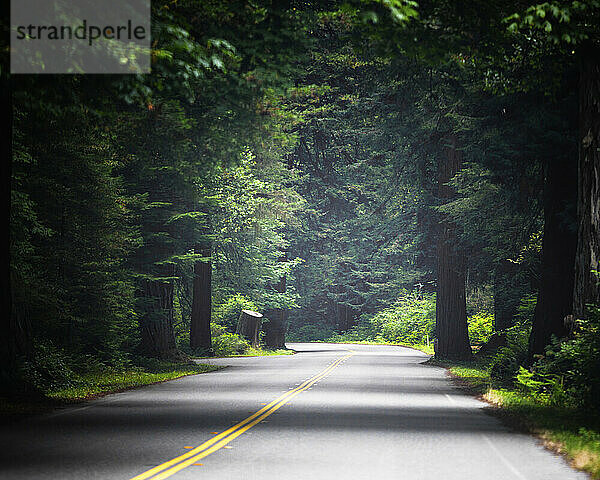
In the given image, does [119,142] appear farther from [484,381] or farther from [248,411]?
[484,381]

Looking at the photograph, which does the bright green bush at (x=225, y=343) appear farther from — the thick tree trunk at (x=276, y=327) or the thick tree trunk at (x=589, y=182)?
the thick tree trunk at (x=589, y=182)

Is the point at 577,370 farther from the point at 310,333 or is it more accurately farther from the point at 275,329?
Answer: the point at 310,333

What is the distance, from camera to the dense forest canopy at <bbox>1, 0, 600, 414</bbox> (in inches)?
689

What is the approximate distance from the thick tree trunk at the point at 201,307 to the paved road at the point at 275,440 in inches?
823

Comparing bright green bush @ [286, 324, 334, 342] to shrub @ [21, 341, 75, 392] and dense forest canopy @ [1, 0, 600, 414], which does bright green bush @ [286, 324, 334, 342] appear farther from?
shrub @ [21, 341, 75, 392]

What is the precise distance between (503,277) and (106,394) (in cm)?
1967

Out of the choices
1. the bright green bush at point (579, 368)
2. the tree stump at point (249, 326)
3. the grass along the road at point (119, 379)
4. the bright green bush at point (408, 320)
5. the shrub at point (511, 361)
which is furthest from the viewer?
the bright green bush at point (408, 320)

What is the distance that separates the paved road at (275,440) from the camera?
36.8 ft

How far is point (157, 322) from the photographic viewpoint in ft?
116

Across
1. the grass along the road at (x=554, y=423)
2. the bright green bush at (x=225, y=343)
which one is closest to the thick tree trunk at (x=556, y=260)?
the grass along the road at (x=554, y=423)

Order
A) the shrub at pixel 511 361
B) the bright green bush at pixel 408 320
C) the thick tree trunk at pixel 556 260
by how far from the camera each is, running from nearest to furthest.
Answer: the thick tree trunk at pixel 556 260
the shrub at pixel 511 361
the bright green bush at pixel 408 320

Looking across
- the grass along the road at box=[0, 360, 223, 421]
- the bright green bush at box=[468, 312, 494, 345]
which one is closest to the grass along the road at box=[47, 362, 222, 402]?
the grass along the road at box=[0, 360, 223, 421]
